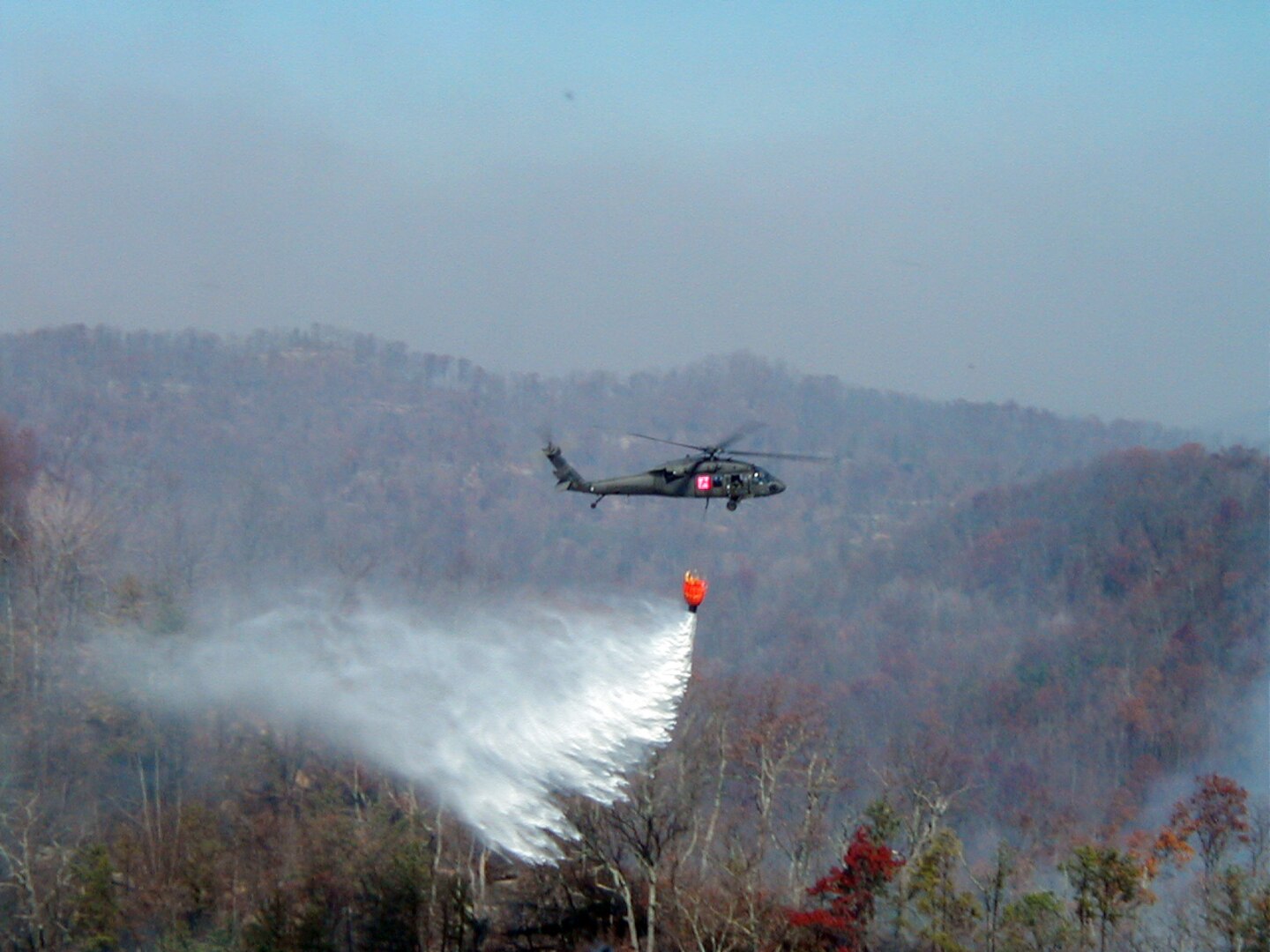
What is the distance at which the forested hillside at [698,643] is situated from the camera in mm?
33938

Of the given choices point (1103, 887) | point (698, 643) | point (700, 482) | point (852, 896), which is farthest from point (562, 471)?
point (698, 643)

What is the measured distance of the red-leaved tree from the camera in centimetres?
3244

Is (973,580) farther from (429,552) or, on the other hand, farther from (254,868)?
(254,868)

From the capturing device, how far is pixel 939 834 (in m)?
37.9

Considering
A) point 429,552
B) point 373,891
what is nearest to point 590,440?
point 429,552

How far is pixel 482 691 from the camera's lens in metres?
34.2

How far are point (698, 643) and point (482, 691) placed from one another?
194 ft

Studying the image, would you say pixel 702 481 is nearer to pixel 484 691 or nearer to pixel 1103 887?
pixel 484 691

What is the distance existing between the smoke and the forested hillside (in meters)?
1.56

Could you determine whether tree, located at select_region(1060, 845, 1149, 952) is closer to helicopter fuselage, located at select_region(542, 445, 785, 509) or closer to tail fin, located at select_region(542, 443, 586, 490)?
helicopter fuselage, located at select_region(542, 445, 785, 509)

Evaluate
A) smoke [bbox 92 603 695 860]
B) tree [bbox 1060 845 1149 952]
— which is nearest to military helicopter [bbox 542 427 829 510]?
smoke [bbox 92 603 695 860]

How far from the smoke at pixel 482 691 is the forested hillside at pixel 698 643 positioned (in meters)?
1.56

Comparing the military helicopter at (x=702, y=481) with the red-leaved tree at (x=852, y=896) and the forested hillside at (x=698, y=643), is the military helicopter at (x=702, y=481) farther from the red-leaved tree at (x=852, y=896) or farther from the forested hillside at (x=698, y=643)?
the red-leaved tree at (x=852, y=896)

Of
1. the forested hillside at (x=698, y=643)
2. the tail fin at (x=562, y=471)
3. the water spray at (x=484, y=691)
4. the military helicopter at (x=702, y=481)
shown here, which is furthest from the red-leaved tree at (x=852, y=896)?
the tail fin at (x=562, y=471)
